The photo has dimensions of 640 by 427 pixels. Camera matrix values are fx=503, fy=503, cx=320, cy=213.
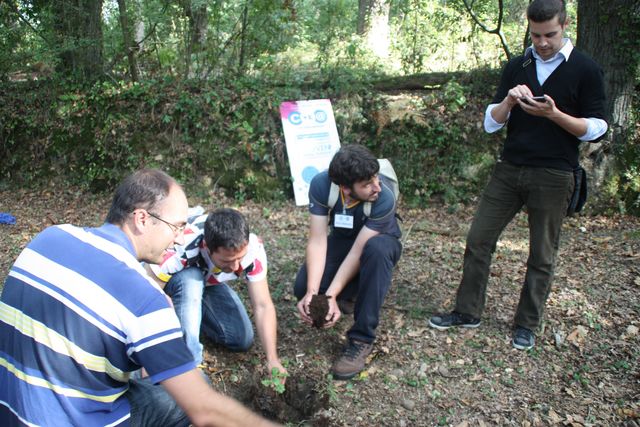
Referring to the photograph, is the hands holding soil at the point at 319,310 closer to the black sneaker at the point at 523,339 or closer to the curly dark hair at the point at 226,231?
the curly dark hair at the point at 226,231

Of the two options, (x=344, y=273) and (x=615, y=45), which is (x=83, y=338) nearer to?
(x=344, y=273)

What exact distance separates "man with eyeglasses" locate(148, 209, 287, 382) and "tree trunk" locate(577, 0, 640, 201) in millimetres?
4602

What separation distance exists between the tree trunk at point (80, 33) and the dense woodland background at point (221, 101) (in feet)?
0.05

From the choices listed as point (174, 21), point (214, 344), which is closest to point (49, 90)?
point (174, 21)

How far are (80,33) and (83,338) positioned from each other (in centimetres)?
658

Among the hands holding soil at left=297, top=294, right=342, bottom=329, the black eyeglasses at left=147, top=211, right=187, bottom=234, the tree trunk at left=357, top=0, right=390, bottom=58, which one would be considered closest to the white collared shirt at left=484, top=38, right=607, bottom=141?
the hands holding soil at left=297, top=294, right=342, bottom=329

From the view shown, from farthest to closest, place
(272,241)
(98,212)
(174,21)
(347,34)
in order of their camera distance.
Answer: (347,34), (174,21), (98,212), (272,241)

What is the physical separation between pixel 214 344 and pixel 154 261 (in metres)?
1.66

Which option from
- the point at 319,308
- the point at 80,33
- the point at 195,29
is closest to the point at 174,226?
the point at 319,308

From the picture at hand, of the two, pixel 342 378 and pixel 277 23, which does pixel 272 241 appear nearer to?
pixel 342 378

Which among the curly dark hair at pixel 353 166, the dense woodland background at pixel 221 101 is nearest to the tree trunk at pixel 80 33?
the dense woodland background at pixel 221 101

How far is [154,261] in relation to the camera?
6.36 ft

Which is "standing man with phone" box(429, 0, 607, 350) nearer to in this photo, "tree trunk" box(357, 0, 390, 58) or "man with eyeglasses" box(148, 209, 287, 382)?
"man with eyeglasses" box(148, 209, 287, 382)

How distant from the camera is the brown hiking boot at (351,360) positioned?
3.10m
